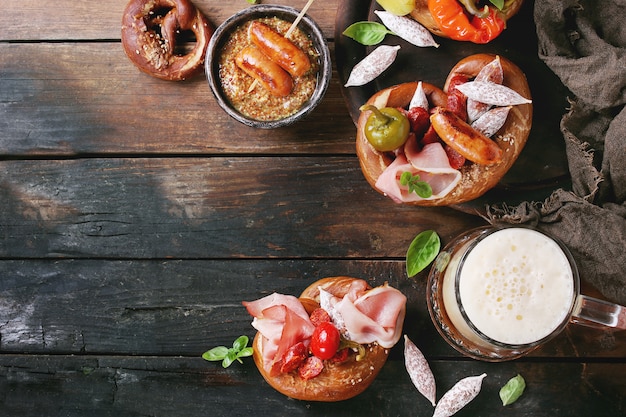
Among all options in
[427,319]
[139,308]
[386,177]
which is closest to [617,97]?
[386,177]

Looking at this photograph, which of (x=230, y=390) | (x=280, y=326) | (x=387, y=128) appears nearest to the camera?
(x=387, y=128)

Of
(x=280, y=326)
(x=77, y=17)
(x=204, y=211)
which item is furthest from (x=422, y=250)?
(x=77, y=17)

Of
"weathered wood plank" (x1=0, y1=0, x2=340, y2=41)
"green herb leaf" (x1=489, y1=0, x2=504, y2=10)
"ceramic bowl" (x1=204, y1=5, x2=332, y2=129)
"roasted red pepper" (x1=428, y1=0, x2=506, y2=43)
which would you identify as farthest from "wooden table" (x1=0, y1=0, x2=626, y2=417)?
"green herb leaf" (x1=489, y1=0, x2=504, y2=10)

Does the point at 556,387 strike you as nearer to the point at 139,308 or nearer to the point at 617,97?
the point at 617,97

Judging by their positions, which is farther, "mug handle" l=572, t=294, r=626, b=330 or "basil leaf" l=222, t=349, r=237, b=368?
"basil leaf" l=222, t=349, r=237, b=368

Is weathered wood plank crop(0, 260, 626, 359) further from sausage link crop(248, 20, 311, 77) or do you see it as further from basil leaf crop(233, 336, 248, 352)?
sausage link crop(248, 20, 311, 77)

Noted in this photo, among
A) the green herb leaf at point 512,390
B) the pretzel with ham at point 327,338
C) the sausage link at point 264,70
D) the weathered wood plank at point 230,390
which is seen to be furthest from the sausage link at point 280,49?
the green herb leaf at point 512,390

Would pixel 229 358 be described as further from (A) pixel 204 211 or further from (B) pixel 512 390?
(B) pixel 512 390
